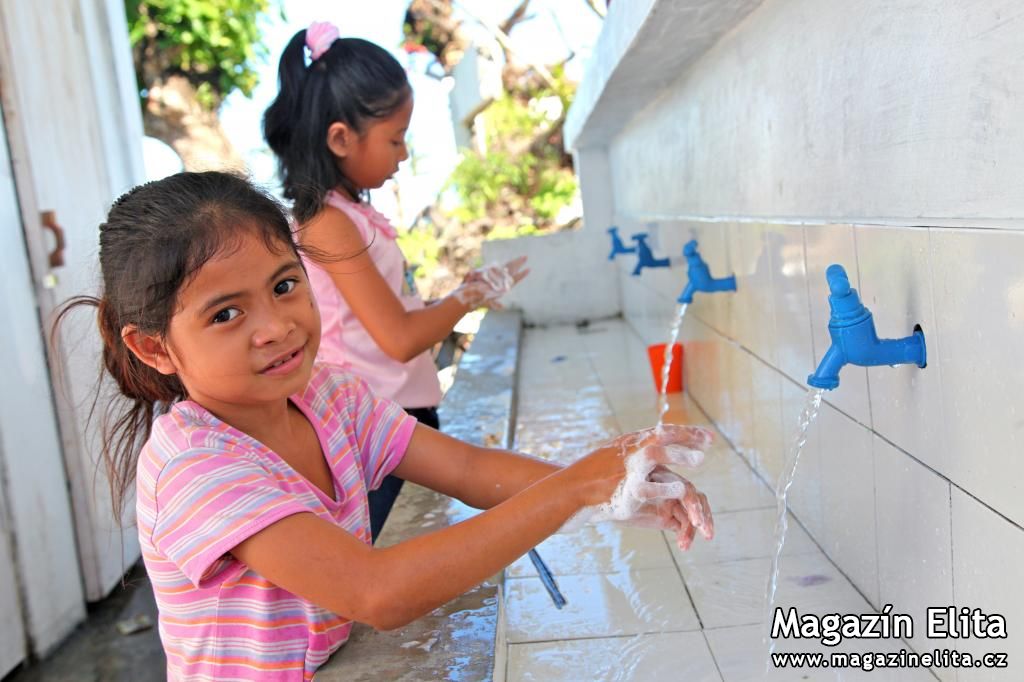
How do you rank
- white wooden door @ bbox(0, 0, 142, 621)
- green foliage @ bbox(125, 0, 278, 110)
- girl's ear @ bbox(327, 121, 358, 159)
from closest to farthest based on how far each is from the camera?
girl's ear @ bbox(327, 121, 358, 159) < white wooden door @ bbox(0, 0, 142, 621) < green foliage @ bbox(125, 0, 278, 110)

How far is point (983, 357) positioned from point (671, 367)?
2506 millimetres

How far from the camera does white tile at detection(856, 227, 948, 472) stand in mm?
1463

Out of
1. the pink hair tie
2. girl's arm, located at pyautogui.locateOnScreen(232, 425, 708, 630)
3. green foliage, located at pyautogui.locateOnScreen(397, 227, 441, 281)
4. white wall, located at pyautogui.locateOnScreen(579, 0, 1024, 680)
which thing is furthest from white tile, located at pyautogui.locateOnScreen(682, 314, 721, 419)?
green foliage, located at pyautogui.locateOnScreen(397, 227, 441, 281)

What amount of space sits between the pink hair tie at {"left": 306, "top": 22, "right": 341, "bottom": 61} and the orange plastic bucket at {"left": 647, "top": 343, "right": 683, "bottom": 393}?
2.03m

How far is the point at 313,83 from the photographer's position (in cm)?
224

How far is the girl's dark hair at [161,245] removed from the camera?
1.30 metres

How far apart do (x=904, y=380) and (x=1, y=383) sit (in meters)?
2.67

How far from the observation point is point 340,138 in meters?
2.21

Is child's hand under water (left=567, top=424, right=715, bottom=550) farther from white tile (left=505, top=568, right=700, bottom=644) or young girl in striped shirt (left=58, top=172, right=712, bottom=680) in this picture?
white tile (left=505, top=568, right=700, bottom=644)

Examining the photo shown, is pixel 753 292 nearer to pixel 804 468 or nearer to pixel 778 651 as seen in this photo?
pixel 804 468

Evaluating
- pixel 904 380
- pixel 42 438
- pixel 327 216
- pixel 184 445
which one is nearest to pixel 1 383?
pixel 42 438

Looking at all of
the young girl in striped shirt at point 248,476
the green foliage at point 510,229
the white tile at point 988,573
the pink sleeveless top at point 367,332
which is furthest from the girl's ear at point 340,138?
the green foliage at point 510,229

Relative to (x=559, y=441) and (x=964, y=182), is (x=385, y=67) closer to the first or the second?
(x=964, y=182)

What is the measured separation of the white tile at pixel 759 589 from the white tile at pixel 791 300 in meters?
0.43
